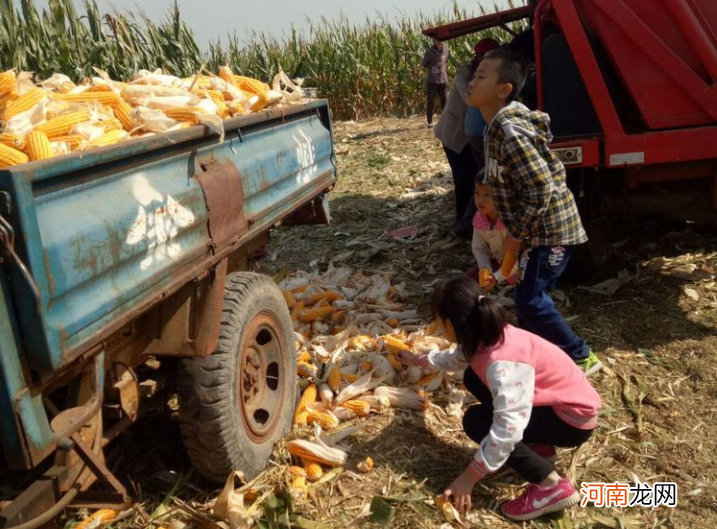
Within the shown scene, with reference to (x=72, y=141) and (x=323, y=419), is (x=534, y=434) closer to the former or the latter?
(x=323, y=419)

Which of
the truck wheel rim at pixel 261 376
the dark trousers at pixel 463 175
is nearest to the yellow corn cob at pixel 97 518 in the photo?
the truck wheel rim at pixel 261 376

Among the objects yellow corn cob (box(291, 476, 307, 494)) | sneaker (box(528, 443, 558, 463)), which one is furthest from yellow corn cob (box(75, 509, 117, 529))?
sneaker (box(528, 443, 558, 463))

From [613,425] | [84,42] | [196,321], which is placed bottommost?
[613,425]

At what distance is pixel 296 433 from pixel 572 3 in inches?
126

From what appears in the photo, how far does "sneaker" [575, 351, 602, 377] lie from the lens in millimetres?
4051

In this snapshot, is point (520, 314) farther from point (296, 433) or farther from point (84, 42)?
point (84, 42)

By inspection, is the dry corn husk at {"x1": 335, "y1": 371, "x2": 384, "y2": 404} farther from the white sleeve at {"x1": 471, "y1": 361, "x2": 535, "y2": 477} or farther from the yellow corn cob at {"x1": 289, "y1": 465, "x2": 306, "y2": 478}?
the white sleeve at {"x1": 471, "y1": 361, "x2": 535, "y2": 477}

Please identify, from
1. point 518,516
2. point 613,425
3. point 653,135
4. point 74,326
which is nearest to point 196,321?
point 74,326

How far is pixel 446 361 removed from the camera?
3.31m

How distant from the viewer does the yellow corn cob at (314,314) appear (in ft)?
16.2

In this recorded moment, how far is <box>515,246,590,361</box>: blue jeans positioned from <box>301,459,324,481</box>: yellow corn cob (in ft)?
4.72

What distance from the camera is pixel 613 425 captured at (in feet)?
12.0

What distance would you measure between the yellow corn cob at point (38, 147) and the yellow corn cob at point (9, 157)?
0.05 meters

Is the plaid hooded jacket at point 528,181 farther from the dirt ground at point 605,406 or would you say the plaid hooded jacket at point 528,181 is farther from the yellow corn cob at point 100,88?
the yellow corn cob at point 100,88
